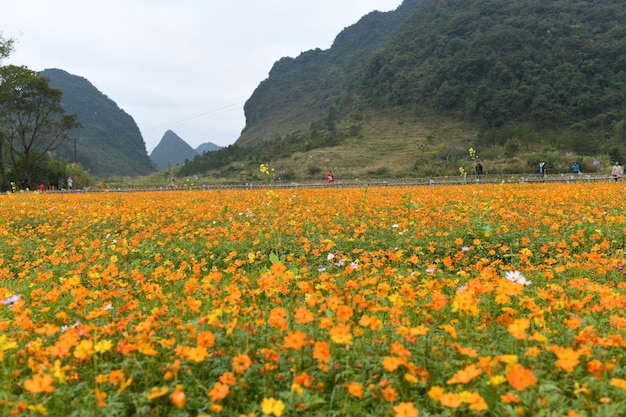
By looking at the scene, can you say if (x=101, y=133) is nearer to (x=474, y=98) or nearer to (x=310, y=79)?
(x=310, y=79)

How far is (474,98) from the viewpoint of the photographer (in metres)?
63.3

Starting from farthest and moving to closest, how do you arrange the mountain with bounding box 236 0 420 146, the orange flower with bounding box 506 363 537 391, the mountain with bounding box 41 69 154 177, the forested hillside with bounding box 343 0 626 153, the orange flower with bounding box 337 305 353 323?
the mountain with bounding box 236 0 420 146, the mountain with bounding box 41 69 154 177, the forested hillside with bounding box 343 0 626 153, the orange flower with bounding box 337 305 353 323, the orange flower with bounding box 506 363 537 391

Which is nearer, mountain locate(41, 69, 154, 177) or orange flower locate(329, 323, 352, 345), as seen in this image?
orange flower locate(329, 323, 352, 345)

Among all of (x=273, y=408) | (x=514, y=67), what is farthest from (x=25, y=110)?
(x=514, y=67)

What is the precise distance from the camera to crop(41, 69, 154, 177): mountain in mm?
114188

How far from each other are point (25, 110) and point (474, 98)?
2292 inches

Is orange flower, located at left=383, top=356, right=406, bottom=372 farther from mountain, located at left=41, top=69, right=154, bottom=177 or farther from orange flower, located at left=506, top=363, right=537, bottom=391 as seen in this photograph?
mountain, located at left=41, top=69, right=154, bottom=177

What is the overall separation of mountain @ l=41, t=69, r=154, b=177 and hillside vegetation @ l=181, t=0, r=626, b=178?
57.9 m

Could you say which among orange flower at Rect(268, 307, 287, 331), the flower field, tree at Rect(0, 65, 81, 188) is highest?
tree at Rect(0, 65, 81, 188)

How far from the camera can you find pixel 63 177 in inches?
1347

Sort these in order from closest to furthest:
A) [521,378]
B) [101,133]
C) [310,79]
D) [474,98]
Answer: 1. [521,378]
2. [474,98]
3. [101,133]
4. [310,79]

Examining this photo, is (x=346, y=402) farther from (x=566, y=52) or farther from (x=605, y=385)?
(x=566, y=52)

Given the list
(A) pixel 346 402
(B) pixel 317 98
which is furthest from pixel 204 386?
(B) pixel 317 98

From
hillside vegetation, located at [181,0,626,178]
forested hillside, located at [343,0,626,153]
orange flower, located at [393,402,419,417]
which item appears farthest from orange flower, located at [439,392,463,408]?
forested hillside, located at [343,0,626,153]
